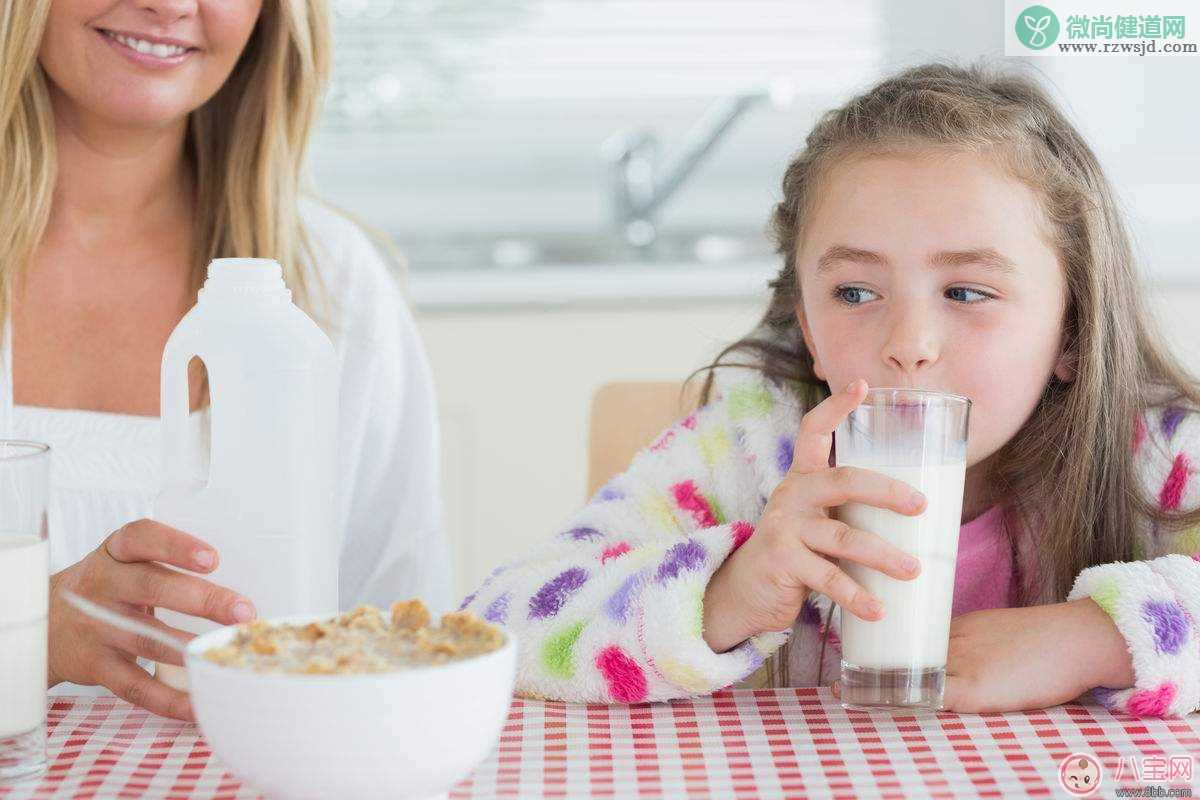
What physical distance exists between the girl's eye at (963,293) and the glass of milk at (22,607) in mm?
717

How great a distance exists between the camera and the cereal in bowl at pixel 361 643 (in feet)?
2.26

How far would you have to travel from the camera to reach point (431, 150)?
266 cm

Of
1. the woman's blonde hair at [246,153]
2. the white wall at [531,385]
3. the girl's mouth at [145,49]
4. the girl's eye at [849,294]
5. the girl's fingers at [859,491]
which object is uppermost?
the girl's mouth at [145,49]

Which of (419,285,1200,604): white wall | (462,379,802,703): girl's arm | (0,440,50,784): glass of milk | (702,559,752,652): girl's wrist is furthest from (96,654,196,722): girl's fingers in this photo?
(419,285,1200,604): white wall

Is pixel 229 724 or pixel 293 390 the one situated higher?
pixel 293 390

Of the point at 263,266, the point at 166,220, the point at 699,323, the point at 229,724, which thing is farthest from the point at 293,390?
the point at 699,323

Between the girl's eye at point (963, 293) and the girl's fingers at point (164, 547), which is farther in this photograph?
the girl's eye at point (963, 293)

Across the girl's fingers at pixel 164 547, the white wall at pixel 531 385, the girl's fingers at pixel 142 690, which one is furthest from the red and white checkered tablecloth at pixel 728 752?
the white wall at pixel 531 385

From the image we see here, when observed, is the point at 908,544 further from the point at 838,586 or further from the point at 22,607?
the point at 22,607

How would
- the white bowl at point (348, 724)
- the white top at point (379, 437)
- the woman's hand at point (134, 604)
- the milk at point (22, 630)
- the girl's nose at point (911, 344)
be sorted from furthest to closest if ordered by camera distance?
1. the white top at point (379, 437)
2. the girl's nose at point (911, 344)
3. the woman's hand at point (134, 604)
4. the milk at point (22, 630)
5. the white bowl at point (348, 724)

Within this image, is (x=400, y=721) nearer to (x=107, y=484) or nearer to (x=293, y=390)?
(x=293, y=390)

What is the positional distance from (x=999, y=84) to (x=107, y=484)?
3.30 feet

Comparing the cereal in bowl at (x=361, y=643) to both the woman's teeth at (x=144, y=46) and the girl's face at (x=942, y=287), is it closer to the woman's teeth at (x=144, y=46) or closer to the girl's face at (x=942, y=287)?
the girl's face at (x=942, y=287)

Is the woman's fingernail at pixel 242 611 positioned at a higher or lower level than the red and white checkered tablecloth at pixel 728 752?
higher
